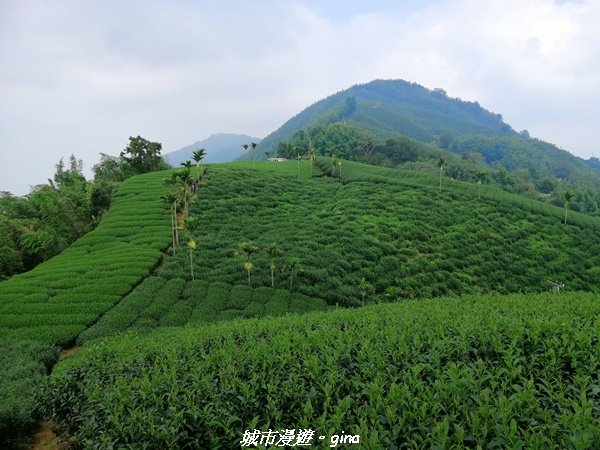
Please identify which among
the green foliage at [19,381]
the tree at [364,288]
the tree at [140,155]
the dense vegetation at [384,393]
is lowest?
the tree at [364,288]

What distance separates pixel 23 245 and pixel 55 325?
12.2 m

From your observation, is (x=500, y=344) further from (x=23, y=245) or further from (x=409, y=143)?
(x=409, y=143)

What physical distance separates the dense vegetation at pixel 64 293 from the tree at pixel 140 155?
24.3 meters

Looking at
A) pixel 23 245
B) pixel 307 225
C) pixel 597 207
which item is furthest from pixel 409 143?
pixel 23 245

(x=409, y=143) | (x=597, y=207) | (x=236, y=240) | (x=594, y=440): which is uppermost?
(x=409, y=143)

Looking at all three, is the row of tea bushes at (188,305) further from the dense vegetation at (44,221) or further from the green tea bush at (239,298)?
the dense vegetation at (44,221)

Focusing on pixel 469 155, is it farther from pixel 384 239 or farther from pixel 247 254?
pixel 247 254

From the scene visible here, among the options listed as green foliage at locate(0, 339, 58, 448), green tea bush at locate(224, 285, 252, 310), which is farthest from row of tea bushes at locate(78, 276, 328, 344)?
green foliage at locate(0, 339, 58, 448)

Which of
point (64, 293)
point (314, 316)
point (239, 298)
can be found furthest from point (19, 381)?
point (239, 298)

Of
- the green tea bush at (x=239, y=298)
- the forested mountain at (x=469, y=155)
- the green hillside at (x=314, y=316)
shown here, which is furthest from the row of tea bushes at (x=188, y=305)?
the forested mountain at (x=469, y=155)

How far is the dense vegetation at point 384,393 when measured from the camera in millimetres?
4539

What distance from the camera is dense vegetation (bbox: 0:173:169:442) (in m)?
11.6

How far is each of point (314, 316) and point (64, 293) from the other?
14776mm

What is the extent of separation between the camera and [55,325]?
18188mm
